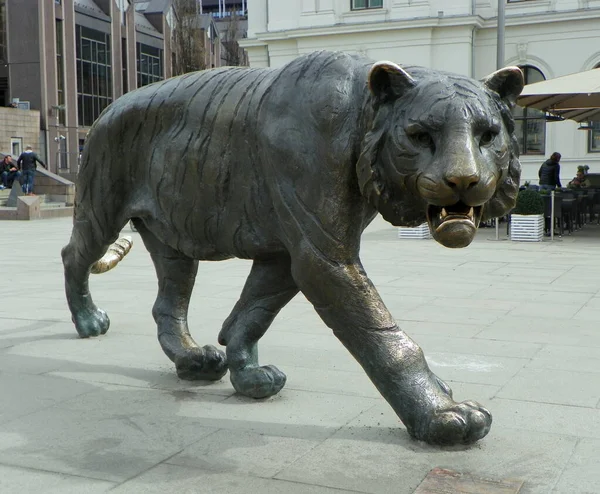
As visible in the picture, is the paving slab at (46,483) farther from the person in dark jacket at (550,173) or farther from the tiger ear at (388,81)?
the person in dark jacket at (550,173)

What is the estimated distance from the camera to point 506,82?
3389mm

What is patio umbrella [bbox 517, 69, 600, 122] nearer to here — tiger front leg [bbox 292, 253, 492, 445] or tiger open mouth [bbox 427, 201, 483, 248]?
tiger front leg [bbox 292, 253, 492, 445]

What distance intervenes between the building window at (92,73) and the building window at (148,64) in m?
3.01

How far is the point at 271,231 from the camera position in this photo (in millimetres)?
3914

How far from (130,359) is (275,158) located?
7.00 ft

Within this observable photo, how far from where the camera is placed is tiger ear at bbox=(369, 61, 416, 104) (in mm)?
3260

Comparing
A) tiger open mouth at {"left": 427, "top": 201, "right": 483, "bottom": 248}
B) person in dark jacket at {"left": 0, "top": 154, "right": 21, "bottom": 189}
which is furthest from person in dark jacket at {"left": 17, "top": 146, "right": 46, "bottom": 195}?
tiger open mouth at {"left": 427, "top": 201, "right": 483, "bottom": 248}

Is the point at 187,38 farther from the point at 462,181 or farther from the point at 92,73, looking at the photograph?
the point at 462,181

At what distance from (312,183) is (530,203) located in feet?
37.8

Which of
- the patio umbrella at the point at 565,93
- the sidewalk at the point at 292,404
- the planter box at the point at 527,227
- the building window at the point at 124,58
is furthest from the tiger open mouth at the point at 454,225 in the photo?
the building window at the point at 124,58

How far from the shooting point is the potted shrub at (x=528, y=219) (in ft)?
46.8

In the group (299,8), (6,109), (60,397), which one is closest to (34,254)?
(60,397)

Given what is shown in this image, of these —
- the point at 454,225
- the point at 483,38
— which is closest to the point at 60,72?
the point at 483,38

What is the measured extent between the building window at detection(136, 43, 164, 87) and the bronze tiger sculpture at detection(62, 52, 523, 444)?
156ft
